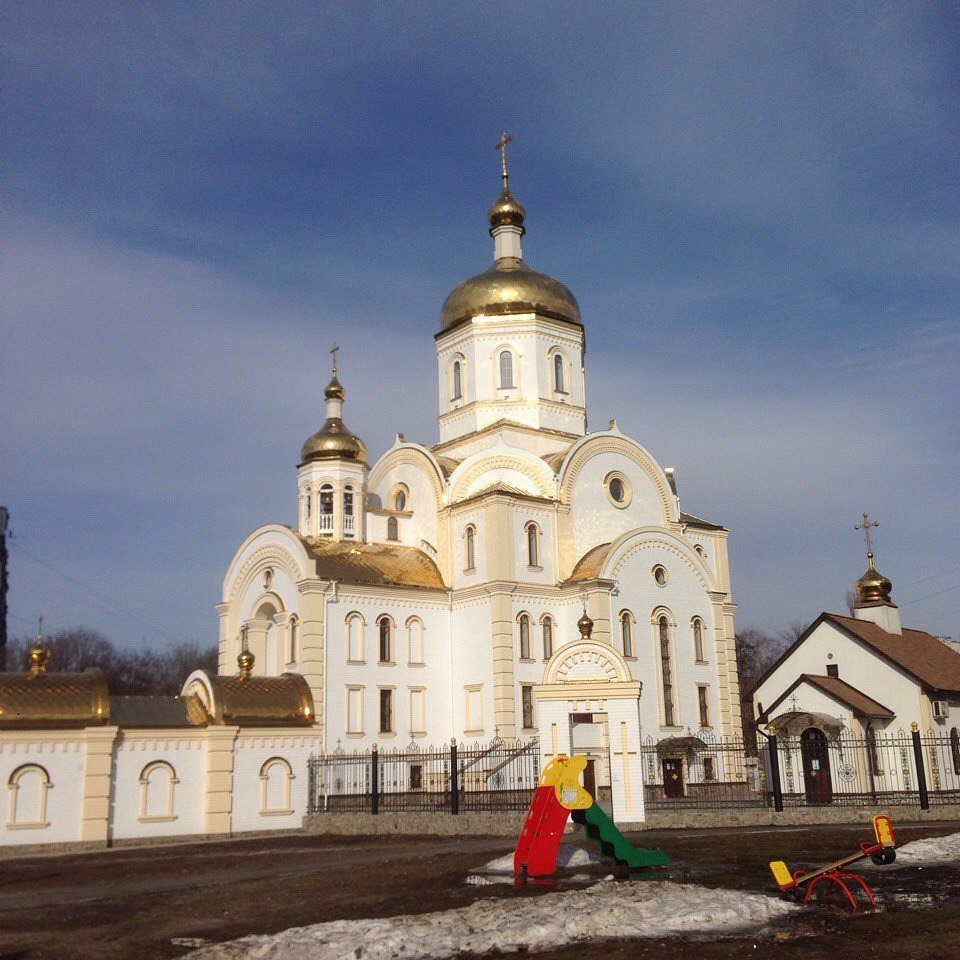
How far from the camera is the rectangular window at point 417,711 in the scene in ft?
87.8

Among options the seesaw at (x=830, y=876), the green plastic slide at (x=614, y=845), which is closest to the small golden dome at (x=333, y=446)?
the green plastic slide at (x=614, y=845)

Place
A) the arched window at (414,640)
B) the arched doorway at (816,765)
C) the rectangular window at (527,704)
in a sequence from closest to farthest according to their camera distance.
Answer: the rectangular window at (527,704) < the arched doorway at (816,765) < the arched window at (414,640)

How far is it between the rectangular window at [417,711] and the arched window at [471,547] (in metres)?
3.36

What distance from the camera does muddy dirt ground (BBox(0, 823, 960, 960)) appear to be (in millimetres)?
7441

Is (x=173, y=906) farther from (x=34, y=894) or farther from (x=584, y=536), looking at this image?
(x=584, y=536)

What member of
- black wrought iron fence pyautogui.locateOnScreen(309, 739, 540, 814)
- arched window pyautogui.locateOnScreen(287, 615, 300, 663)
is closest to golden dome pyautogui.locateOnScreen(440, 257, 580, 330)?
arched window pyautogui.locateOnScreen(287, 615, 300, 663)

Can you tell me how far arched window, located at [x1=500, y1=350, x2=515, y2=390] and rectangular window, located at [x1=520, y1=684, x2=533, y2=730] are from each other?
30.2 ft

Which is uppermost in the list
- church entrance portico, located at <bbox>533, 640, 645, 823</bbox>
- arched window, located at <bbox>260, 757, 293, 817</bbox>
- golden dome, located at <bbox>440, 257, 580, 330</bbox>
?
golden dome, located at <bbox>440, 257, 580, 330</bbox>

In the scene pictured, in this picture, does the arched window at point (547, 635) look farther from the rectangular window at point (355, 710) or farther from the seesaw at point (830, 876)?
the seesaw at point (830, 876)

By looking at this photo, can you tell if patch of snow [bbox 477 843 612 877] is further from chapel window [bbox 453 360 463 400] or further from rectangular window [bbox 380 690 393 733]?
chapel window [bbox 453 360 463 400]

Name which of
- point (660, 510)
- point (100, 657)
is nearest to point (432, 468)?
point (660, 510)

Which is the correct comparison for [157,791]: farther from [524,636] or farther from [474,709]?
[524,636]

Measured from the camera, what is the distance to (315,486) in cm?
3075

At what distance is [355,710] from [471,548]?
16.8 ft
